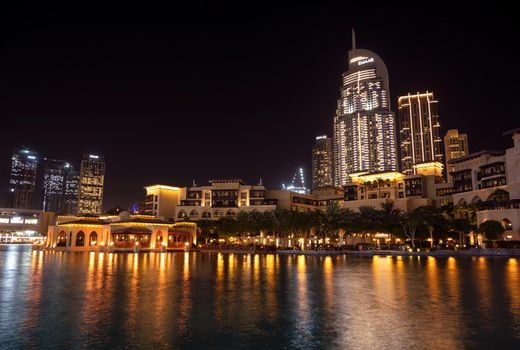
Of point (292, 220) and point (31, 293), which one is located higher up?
point (292, 220)

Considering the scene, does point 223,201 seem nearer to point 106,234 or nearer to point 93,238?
point 106,234

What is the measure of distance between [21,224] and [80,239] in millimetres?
88072

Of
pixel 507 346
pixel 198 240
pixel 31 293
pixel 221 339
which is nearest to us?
pixel 507 346

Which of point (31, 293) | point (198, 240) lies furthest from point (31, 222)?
point (31, 293)

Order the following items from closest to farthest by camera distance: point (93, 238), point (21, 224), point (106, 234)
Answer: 1. point (106, 234)
2. point (93, 238)
3. point (21, 224)

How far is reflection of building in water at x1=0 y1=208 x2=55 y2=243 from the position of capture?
151312 millimetres

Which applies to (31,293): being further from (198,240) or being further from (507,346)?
(198,240)

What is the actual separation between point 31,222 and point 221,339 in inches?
6557

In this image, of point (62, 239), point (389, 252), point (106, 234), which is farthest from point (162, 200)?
point (389, 252)

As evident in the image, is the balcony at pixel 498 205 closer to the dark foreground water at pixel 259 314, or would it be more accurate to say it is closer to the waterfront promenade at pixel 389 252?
the waterfront promenade at pixel 389 252

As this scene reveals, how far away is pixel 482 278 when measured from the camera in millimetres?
28500

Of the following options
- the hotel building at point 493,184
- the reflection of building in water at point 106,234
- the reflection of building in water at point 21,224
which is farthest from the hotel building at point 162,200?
A: the hotel building at point 493,184

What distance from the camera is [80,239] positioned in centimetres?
8269

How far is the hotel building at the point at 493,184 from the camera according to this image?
248 ft
